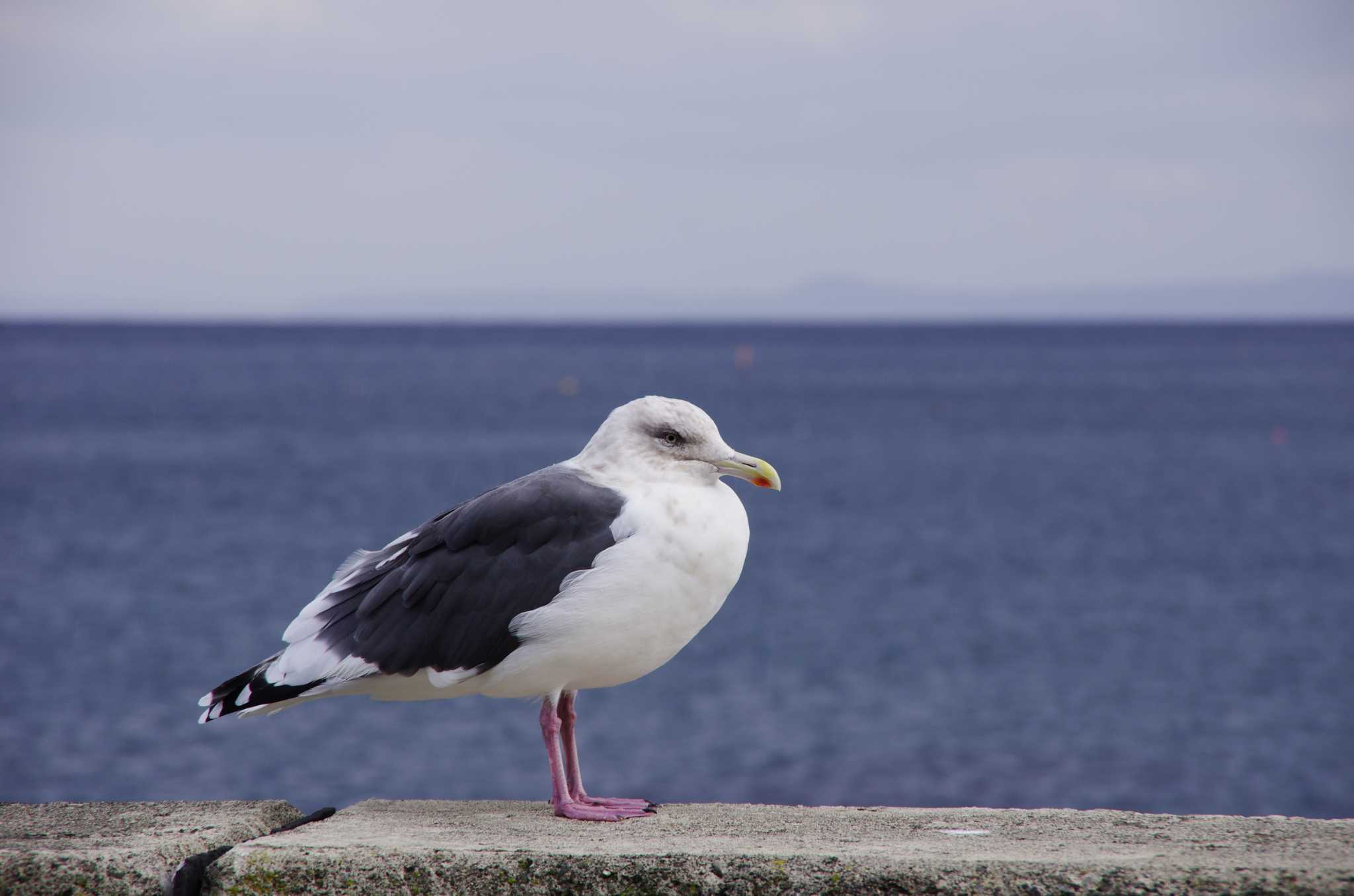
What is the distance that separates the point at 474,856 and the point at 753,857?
2.32 ft

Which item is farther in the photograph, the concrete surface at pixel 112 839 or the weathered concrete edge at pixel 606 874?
the concrete surface at pixel 112 839

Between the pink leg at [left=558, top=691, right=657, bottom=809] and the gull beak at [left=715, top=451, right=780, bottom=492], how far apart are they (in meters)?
1.08

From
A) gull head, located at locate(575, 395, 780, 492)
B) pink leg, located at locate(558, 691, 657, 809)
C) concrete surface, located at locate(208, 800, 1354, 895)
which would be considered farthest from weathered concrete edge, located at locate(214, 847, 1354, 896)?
gull head, located at locate(575, 395, 780, 492)

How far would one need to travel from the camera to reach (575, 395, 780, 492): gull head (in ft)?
17.8

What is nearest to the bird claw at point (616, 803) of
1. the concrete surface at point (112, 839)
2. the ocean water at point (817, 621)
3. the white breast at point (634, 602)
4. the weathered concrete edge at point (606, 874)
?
the white breast at point (634, 602)

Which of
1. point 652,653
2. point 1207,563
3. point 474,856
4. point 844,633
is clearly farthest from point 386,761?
point 1207,563

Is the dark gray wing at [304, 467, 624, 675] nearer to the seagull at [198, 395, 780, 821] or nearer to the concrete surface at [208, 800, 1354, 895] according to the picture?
the seagull at [198, 395, 780, 821]

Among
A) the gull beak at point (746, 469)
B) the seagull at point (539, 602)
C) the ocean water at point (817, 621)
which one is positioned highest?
the gull beak at point (746, 469)

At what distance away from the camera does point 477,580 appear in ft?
17.2

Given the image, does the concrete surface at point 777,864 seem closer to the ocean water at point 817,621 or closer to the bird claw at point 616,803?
the bird claw at point 616,803

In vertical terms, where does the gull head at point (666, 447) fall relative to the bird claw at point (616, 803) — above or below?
above

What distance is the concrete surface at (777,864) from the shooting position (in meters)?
3.48

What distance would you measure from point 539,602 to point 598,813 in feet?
2.56

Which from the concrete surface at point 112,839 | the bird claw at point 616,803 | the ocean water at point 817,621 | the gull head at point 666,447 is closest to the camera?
the concrete surface at point 112,839
